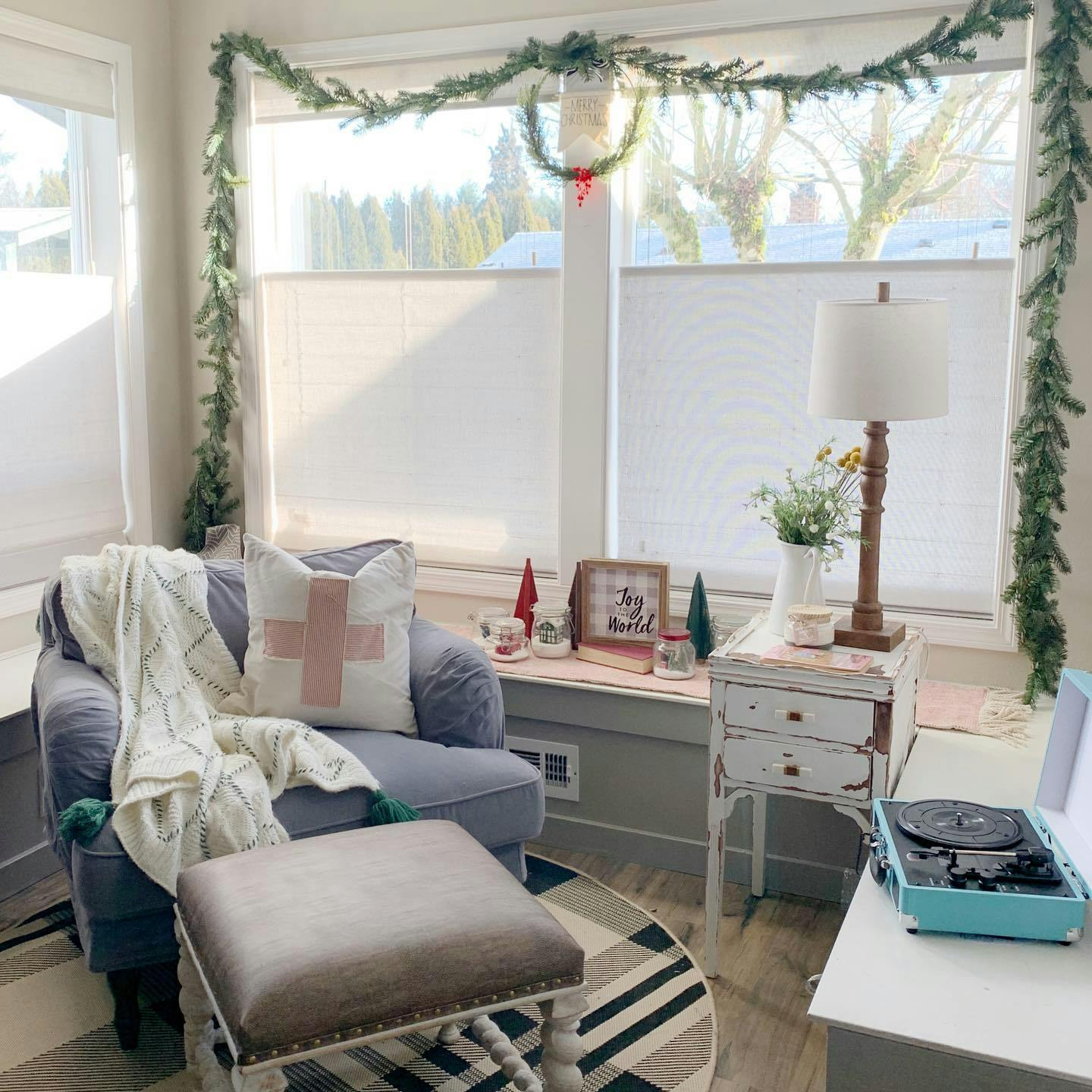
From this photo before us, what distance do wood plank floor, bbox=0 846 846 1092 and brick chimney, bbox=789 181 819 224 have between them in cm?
172

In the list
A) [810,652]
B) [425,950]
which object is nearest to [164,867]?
[425,950]

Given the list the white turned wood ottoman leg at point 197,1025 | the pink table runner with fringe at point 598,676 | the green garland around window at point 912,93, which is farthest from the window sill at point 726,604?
the white turned wood ottoman leg at point 197,1025

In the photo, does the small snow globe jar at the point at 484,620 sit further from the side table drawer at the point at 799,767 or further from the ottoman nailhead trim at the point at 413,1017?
the ottoman nailhead trim at the point at 413,1017

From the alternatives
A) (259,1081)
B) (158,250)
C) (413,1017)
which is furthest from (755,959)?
(158,250)

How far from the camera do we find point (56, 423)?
3.38 m

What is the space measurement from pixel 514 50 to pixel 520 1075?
8.45ft

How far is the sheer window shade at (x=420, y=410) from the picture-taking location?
337 centimetres

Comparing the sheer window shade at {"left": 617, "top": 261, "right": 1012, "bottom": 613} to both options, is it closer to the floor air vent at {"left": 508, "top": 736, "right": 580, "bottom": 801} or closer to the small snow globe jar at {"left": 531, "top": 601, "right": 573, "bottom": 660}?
the small snow globe jar at {"left": 531, "top": 601, "right": 573, "bottom": 660}

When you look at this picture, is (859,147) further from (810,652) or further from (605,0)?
(810,652)

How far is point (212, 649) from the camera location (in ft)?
8.86

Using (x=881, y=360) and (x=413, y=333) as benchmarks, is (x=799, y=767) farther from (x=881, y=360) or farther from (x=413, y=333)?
(x=413, y=333)

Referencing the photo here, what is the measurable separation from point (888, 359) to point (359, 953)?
1.48 metres

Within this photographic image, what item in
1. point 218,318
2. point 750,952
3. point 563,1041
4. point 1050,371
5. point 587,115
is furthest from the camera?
point 218,318

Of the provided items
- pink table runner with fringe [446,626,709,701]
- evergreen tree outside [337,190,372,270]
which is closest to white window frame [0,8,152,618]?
evergreen tree outside [337,190,372,270]
